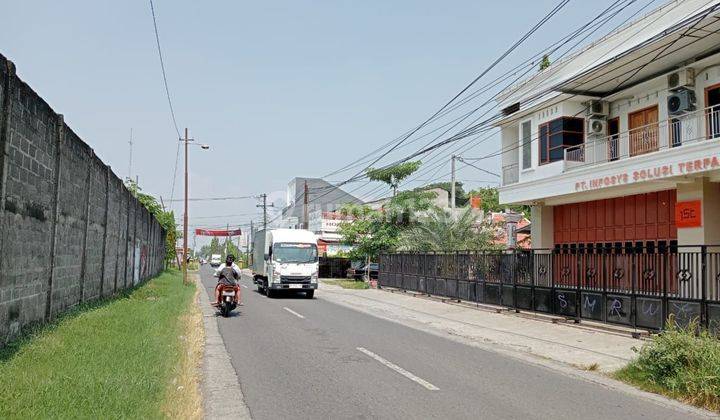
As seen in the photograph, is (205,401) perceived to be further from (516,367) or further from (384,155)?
(384,155)

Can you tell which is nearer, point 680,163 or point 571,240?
point 680,163

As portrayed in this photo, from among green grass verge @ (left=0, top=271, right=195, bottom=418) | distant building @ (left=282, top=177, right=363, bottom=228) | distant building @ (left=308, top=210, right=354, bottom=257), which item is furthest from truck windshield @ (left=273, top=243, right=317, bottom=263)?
distant building @ (left=282, top=177, right=363, bottom=228)

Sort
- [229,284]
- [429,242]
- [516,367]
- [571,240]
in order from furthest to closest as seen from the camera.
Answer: [429,242] < [571,240] < [229,284] < [516,367]

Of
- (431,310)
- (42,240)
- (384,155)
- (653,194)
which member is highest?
(384,155)

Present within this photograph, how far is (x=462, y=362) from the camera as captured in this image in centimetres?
999

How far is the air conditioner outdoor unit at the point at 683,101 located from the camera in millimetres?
17652

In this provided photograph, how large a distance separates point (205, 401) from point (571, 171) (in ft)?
57.7

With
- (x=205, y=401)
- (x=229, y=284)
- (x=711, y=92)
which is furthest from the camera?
(x=711, y=92)

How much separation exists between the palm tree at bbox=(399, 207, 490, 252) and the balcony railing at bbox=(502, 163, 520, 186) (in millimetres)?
6421

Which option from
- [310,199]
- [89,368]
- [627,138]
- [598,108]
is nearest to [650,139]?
[627,138]

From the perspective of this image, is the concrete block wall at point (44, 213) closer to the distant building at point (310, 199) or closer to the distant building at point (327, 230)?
the distant building at point (327, 230)

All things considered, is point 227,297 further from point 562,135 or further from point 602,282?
point 562,135

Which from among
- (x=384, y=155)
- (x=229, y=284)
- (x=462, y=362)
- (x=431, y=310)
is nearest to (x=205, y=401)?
(x=462, y=362)

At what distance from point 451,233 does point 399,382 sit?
24.8 metres
